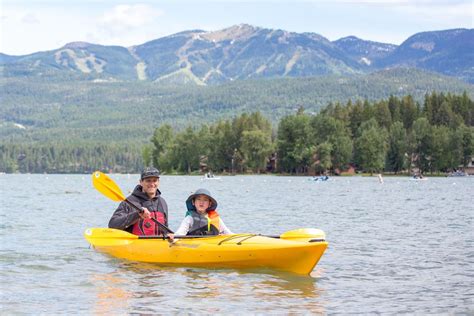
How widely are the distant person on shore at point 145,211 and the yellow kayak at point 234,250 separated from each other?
0.39 meters

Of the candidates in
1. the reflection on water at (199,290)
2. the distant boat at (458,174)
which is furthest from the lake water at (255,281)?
the distant boat at (458,174)

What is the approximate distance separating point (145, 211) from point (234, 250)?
8.49 ft

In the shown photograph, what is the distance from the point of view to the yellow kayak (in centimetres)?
1900

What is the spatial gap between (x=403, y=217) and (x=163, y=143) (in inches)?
5200

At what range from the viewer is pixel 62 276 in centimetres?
2014

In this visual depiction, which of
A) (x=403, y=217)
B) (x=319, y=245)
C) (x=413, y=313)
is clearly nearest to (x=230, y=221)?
(x=403, y=217)

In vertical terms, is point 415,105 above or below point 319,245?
above

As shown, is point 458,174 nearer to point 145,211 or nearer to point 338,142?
point 338,142

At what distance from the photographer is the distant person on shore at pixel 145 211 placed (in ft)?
68.6

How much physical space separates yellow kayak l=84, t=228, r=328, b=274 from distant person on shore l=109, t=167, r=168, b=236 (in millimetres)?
387

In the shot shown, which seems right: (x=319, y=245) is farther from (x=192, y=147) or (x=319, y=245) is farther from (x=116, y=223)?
(x=192, y=147)

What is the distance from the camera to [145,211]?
20422mm

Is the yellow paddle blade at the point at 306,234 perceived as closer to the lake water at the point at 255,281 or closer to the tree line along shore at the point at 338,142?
the lake water at the point at 255,281

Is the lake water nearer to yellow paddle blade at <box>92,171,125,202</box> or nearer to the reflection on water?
the reflection on water
